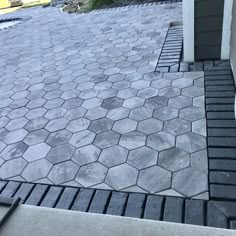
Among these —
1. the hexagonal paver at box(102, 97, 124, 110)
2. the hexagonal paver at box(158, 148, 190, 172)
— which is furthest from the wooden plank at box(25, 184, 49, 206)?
the hexagonal paver at box(102, 97, 124, 110)

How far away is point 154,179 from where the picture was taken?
6.42ft

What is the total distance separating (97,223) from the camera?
1.61 meters

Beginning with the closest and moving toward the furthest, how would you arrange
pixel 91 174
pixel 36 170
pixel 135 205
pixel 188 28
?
pixel 135 205 → pixel 91 174 → pixel 36 170 → pixel 188 28

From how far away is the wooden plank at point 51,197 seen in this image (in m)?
1.91

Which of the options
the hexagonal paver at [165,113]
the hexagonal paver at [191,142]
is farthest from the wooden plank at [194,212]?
the hexagonal paver at [165,113]

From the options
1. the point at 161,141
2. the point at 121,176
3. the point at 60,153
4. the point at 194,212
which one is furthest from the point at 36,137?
the point at 194,212

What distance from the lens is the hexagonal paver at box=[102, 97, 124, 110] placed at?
2893 mm

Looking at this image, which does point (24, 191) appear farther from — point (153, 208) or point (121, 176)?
point (153, 208)

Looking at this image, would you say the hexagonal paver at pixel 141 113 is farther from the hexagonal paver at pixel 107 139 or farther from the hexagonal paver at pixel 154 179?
→ the hexagonal paver at pixel 154 179

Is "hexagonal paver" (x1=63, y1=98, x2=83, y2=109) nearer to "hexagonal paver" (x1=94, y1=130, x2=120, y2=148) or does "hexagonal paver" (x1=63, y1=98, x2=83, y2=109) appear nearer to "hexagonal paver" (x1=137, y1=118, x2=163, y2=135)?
"hexagonal paver" (x1=94, y1=130, x2=120, y2=148)

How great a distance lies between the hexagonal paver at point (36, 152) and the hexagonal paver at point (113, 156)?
529 millimetres

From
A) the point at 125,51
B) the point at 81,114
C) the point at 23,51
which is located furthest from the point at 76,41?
the point at 81,114

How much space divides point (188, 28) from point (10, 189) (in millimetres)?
2612

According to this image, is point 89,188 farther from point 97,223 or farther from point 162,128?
point 162,128
